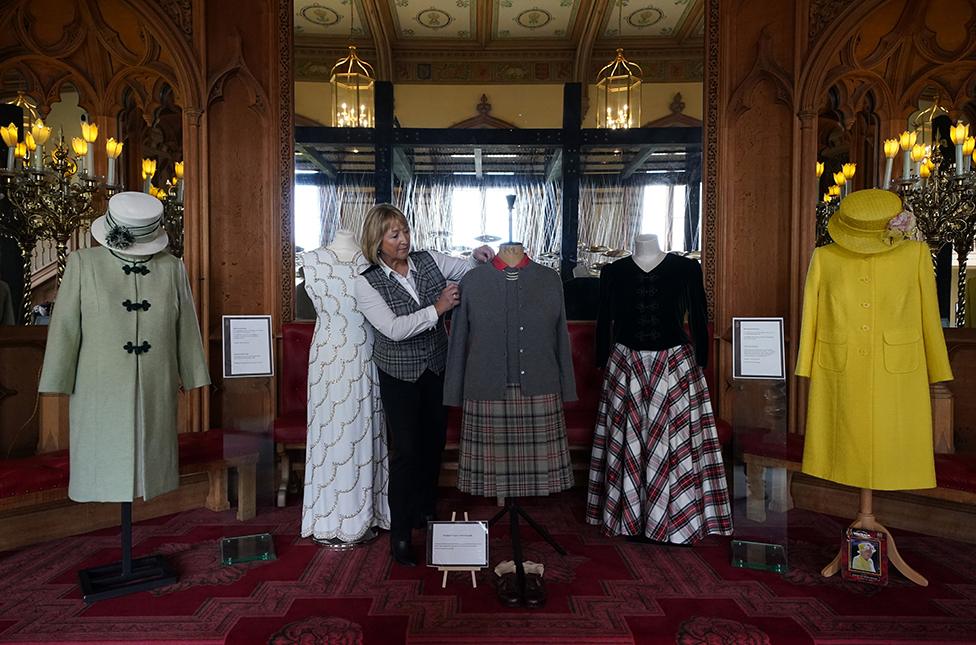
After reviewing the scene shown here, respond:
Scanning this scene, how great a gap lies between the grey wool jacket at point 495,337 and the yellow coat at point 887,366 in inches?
50.8

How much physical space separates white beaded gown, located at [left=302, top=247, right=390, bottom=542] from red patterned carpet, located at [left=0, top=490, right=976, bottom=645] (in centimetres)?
23

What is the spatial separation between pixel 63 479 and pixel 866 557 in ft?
12.7

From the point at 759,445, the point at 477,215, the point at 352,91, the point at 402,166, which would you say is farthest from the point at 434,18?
the point at 759,445

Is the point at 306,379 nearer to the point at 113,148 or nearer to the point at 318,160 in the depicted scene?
the point at 318,160

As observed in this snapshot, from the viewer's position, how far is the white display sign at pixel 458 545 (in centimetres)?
260

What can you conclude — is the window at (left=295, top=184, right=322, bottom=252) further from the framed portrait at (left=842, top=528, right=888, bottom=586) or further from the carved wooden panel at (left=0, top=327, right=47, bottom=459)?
the framed portrait at (left=842, top=528, right=888, bottom=586)

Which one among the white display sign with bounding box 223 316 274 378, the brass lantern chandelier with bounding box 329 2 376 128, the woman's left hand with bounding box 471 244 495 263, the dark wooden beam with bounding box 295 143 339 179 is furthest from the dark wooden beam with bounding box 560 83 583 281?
the white display sign with bounding box 223 316 274 378

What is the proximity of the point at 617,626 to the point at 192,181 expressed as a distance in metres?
3.60

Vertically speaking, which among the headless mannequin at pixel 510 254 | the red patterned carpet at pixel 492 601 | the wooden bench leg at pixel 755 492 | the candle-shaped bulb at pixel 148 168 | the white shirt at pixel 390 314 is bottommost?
the red patterned carpet at pixel 492 601

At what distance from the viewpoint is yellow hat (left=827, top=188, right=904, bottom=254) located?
2578 mm

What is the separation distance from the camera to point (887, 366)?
260 cm

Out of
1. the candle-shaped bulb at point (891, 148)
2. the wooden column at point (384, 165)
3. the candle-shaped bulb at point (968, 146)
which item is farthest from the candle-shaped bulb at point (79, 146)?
the candle-shaped bulb at point (968, 146)

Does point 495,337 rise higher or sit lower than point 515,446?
higher

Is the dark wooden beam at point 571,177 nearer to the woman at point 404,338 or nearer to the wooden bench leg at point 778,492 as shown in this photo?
the woman at point 404,338
